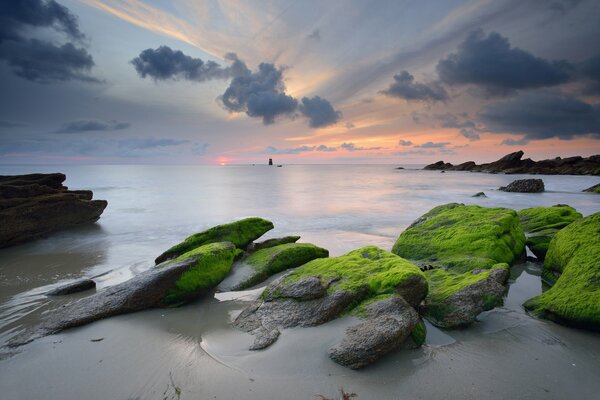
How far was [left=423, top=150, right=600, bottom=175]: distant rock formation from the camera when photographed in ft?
201

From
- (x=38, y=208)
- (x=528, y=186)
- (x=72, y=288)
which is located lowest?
(x=528, y=186)

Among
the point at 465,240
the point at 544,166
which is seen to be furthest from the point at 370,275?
the point at 544,166

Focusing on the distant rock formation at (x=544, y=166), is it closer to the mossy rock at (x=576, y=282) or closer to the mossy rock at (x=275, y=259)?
the mossy rock at (x=576, y=282)

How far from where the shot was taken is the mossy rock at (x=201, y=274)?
615 centimetres

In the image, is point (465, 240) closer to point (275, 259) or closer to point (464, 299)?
point (464, 299)

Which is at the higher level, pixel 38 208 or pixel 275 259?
pixel 38 208

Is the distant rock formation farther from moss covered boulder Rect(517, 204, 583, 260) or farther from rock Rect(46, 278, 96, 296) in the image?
rock Rect(46, 278, 96, 296)

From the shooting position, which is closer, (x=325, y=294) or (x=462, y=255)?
(x=325, y=294)

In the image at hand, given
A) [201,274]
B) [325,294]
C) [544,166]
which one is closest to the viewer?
[325,294]

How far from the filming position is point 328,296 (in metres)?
5.11

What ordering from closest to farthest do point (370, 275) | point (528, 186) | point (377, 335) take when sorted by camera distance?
point (377, 335), point (370, 275), point (528, 186)

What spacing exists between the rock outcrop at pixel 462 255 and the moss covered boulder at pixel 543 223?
0.46 meters

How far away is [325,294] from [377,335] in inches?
50.3

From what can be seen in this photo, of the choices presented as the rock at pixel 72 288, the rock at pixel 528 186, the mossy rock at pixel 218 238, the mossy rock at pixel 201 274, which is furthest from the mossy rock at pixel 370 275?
the rock at pixel 528 186
